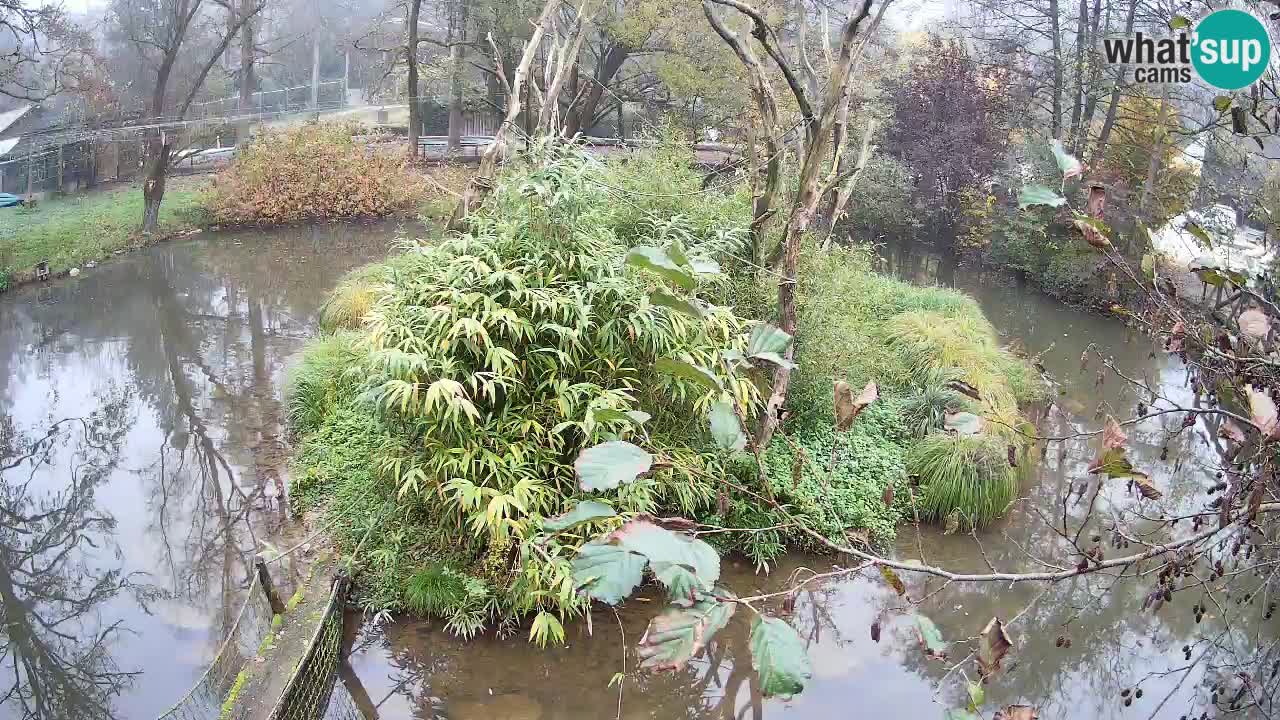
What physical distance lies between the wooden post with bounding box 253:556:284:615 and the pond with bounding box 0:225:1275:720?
0.37m

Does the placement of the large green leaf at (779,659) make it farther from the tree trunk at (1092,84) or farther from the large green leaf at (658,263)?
the tree trunk at (1092,84)

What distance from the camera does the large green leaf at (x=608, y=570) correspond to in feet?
2.81

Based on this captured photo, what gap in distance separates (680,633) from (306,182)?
13719 mm

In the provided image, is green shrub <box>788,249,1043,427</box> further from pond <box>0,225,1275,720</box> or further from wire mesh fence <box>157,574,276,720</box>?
wire mesh fence <box>157,574,276,720</box>

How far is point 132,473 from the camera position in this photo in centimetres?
595

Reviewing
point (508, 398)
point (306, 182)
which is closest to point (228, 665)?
point (508, 398)

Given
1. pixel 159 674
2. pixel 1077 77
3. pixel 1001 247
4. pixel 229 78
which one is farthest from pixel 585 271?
pixel 229 78

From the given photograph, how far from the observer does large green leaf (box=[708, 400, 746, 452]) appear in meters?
1.13

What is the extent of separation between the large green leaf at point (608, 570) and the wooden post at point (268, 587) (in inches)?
137

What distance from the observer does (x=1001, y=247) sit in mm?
11641

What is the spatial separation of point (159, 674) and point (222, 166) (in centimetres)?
1281

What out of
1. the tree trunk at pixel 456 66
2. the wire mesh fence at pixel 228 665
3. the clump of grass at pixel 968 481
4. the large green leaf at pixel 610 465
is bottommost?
the wire mesh fence at pixel 228 665

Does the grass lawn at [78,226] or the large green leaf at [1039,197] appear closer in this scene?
the large green leaf at [1039,197]

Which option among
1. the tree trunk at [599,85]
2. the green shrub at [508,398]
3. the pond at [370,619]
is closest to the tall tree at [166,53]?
the pond at [370,619]
